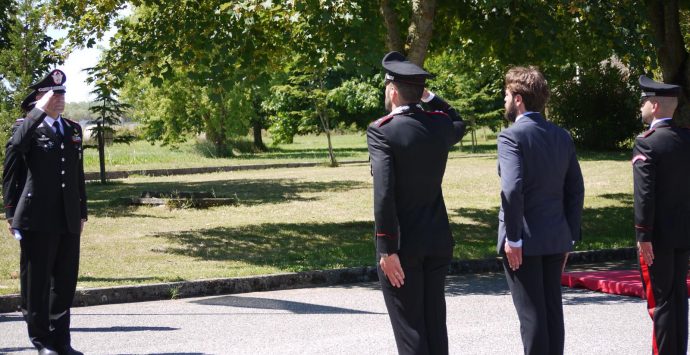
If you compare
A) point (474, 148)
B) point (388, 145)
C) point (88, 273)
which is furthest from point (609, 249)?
point (474, 148)

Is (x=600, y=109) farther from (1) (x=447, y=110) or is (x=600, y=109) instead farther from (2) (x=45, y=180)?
(1) (x=447, y=110)

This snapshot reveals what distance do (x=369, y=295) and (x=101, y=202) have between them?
12.5 metres

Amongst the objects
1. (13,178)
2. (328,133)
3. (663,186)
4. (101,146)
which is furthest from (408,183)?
(328,133)

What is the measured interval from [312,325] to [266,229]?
7881 mm

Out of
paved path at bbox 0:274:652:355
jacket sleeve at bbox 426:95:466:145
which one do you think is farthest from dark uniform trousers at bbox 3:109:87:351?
jacket sleeve at bbox 426:95:466:145

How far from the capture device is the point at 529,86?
586 centimetres

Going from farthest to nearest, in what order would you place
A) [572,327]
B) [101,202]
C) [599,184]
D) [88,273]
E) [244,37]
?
[599,184] < [101,202] < [244,37] < [88,273] < [572,327]

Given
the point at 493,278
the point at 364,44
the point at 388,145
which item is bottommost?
the point at 493,278

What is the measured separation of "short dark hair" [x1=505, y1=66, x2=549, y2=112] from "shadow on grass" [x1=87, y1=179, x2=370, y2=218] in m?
13.9

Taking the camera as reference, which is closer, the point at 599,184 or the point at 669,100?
the point at 669,100

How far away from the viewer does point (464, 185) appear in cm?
2556

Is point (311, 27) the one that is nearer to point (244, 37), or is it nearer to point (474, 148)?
point (244, 37)

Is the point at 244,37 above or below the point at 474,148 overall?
above

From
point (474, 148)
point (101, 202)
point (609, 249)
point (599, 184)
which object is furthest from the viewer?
point (474, 148)
